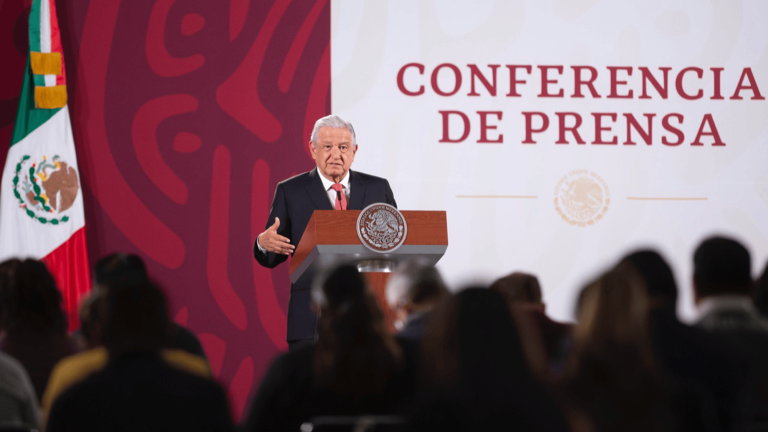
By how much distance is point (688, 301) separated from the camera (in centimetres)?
589

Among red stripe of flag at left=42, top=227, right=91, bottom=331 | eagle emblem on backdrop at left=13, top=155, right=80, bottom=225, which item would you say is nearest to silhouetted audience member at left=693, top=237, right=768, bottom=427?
red stripe of flag at left=42, top=227, right=91, bottom=331

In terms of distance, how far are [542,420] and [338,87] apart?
457 centimetres

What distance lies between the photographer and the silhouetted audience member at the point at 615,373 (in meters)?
1.65

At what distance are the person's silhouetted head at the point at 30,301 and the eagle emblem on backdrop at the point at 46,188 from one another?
3.19 metres

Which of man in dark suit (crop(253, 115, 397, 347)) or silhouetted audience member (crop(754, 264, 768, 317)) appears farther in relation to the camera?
man in dark suit (crop(253, 115, 397, 347))

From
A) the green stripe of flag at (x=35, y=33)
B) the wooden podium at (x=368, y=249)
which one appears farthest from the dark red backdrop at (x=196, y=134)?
the wooden podium at (x=368, y=249)

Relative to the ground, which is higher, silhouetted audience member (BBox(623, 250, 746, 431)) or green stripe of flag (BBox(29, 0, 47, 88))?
green stripe of flag (BBox(29, 0, 47, 88))

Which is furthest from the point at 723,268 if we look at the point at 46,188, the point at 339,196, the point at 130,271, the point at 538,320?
the point at 46,188

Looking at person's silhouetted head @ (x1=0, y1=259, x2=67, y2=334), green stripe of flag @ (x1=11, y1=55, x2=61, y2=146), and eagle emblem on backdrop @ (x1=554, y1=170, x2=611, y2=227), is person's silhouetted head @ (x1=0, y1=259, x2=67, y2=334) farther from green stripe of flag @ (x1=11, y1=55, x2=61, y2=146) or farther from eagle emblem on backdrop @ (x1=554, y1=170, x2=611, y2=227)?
eagle emblem on backdrop @ (x1=554, y1=170, x2=611, y2=227)

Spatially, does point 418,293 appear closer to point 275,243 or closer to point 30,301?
point 30,301

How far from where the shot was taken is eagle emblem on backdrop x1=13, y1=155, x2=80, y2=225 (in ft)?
17.7

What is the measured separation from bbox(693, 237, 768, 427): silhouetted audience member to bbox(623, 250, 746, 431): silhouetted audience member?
0.52 ft

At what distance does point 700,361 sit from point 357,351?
86 centimetres

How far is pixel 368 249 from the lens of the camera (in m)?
3.18
